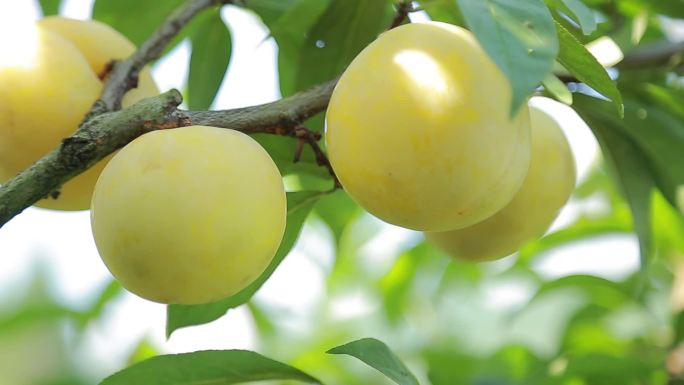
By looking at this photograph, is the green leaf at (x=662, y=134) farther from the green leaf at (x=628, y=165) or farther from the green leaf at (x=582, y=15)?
the green leaf at (x=582, y=15)

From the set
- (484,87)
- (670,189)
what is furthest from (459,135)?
(670,189)

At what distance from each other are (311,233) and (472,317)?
473 millimetres

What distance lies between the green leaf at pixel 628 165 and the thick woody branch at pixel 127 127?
1.52 feet

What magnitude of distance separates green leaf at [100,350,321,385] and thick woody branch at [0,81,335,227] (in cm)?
23

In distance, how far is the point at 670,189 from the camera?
123cm

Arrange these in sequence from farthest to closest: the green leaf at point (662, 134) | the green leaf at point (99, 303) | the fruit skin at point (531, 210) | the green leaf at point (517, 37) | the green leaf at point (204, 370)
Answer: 1. the green leaf at point (99, 303)
2. the green leaf at point (662, 134)
3. the fruit skin at point (531, 210)
4. the green leaf at point (204, 370)
5. the green leaf at point (517, 37)

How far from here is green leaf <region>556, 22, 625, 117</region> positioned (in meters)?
0.78

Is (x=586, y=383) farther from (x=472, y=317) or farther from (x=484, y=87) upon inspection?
(x=472, y=317)

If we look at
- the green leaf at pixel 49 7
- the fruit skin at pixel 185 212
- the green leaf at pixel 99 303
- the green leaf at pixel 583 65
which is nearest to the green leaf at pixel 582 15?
the green leaf at pixel 583 65

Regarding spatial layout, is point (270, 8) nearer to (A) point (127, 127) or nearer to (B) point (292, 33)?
(B) point (292, 33)

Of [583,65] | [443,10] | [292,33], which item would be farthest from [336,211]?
[583,65]

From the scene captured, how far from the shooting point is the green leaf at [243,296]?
103cm

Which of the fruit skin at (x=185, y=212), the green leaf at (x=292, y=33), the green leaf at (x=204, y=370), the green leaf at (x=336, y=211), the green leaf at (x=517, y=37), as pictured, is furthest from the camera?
the green leaf at (x=336, y=211)

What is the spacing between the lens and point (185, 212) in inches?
28.2
